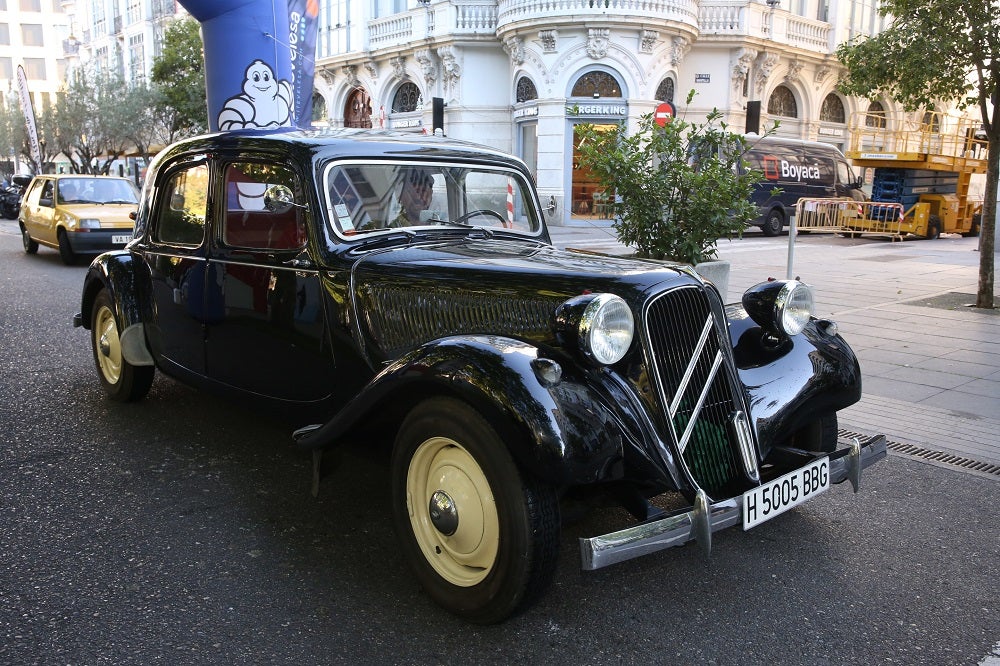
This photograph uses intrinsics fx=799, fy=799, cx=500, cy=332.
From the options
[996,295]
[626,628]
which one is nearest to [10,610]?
[626,628]

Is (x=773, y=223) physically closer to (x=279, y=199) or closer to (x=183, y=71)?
(x=279, y=199)

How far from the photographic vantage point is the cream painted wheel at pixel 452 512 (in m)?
2.75

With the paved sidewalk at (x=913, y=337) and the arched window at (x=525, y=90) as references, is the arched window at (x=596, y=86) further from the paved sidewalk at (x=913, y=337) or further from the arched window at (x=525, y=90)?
the paved sidewalk at (x=913, y=337)

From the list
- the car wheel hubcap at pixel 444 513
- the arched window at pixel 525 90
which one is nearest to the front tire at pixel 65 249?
the car wheel hubcap at pixel 444 513

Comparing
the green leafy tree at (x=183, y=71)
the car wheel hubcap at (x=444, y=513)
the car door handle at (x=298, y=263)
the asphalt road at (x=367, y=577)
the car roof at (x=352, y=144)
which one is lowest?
the asphalt road at (x=367, y=577)

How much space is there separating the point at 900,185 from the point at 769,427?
20.4 meters

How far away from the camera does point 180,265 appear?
4.44 m

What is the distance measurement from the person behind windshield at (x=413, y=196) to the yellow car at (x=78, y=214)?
391 inches

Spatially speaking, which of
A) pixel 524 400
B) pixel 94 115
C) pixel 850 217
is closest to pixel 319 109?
pixel 94 115

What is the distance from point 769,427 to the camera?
322cm

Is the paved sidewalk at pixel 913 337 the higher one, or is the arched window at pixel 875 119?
the arched window at pixel 875 119

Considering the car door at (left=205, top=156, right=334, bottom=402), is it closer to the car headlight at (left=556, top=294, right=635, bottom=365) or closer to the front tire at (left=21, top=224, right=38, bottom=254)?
the car headlight at (left=556, top=294, right=635, bottom=365)

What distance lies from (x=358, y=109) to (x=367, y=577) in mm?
28712

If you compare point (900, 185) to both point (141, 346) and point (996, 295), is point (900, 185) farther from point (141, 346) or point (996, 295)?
point (141, 346)
